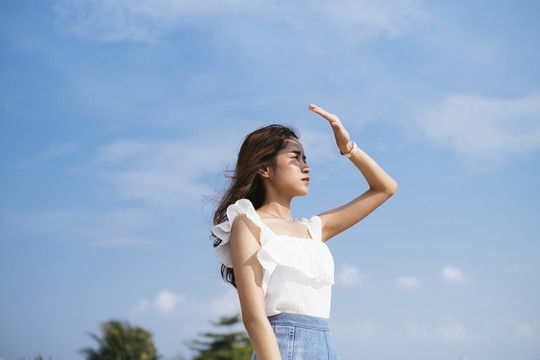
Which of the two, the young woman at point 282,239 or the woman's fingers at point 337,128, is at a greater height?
the woman's fingers at point 337,128

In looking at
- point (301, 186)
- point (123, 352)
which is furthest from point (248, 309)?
point (123, 352)

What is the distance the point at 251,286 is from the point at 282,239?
0.33 metres

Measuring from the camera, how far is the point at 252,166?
3.35 m

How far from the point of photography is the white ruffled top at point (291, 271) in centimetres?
291

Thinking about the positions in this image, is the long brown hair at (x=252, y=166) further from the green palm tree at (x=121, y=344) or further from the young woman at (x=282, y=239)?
the green palm tree at (x=121, y=344)

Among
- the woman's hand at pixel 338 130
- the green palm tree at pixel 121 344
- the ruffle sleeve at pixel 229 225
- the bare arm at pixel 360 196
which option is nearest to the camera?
the ruffle sleeve at pixel 229 225

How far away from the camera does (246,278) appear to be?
2857 mm

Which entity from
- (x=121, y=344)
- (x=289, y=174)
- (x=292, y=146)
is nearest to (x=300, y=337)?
(x=289, y=174)

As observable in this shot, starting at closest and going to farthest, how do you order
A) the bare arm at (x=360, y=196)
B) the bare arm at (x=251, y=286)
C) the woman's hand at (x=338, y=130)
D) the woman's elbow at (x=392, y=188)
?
1. the bare arm at (x=251, y=286)
2. the woman's hand at (x=338, y=130)
3. the bare arm at (x=360, y=196)
4. the woman's elbow at (x=392, y=188)

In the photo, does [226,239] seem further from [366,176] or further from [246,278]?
[366,176]

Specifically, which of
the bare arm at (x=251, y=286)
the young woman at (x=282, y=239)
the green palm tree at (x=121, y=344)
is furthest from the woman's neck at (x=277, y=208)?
the green palm tree at (x=121, y=344)

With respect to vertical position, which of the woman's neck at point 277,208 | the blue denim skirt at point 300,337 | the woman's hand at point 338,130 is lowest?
the blue denim skirt at point 300,337

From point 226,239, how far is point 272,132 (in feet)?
2.41

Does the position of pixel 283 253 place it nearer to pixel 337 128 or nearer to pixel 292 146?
pixel 292 146
